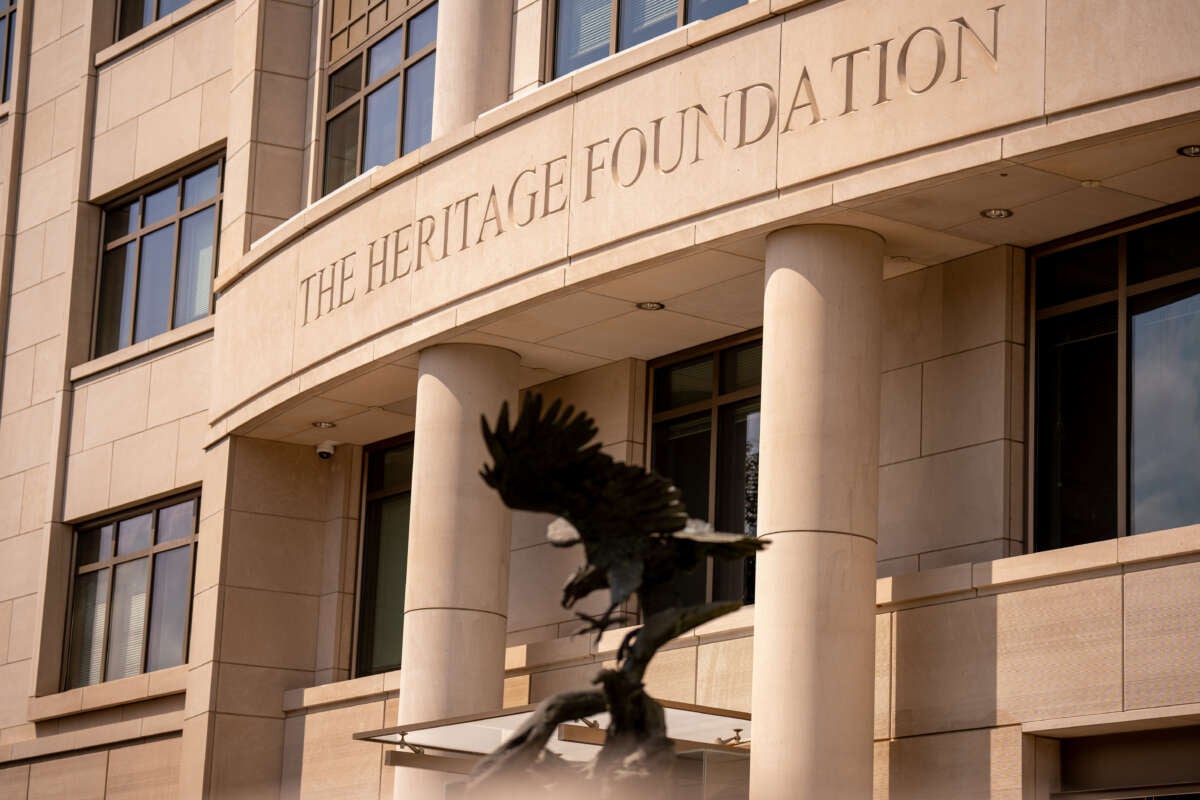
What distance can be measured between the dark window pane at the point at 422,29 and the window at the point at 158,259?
516 centimetres

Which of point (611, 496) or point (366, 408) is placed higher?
point (366, 408)

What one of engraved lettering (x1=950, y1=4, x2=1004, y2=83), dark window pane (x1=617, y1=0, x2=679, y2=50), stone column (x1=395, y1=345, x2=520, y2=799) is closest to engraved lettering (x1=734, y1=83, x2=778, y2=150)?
engraved lettering (x1=950, y1=4, x2=1004, y2=83)

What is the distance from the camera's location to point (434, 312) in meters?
20.0

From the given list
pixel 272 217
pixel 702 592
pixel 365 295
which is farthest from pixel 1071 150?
pixel 272 217

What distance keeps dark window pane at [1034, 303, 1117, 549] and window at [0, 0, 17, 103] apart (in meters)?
21.2

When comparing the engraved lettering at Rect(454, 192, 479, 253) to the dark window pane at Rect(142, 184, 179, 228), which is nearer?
the engraved lettering at Rect(454, 192, 479, 253)

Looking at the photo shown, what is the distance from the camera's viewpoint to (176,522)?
86.2 ft

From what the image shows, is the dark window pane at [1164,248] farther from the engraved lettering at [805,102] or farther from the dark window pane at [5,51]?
the dark window pane at [5,51]

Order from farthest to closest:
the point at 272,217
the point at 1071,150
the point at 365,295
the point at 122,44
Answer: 1. the point at 122,44
2. the point at 272,217
3. the point at 365,295
4. the point at 1071,150

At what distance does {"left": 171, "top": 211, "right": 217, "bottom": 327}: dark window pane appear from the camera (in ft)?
88.5

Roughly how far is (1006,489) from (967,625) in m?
1.28

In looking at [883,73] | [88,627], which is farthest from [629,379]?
[88,627]

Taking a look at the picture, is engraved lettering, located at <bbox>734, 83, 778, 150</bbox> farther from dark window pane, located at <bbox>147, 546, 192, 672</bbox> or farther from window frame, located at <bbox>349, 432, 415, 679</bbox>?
dark window pane, located at <bbox>147, 546, 192, 672</bbox>

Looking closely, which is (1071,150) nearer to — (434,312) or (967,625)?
(967,625)
